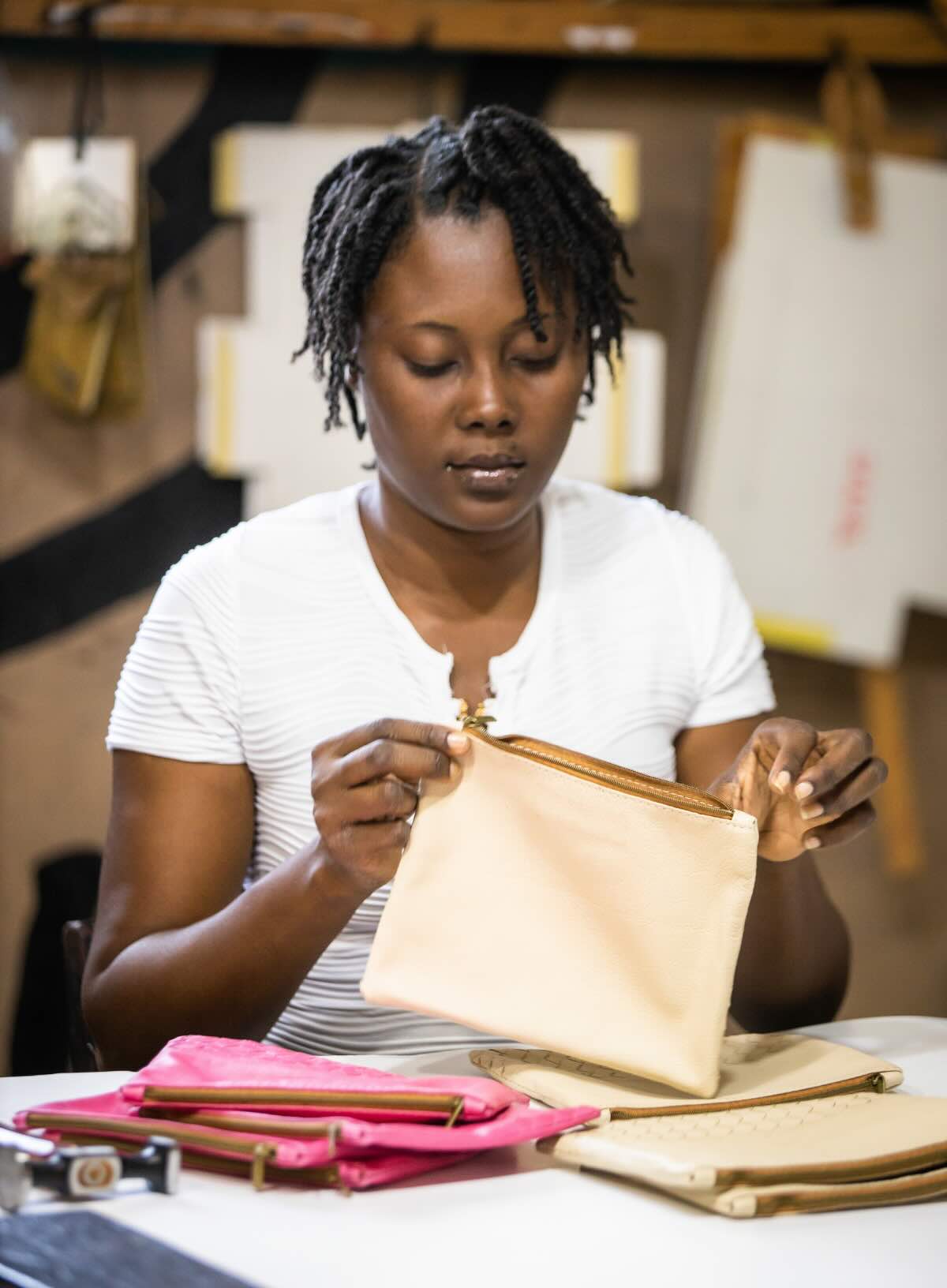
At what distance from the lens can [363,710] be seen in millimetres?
1408

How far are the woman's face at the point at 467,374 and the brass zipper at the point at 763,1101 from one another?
0.57 metres

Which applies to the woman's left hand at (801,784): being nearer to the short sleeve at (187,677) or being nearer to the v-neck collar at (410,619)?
the v-neck collar at (410,619)

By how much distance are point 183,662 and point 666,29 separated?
161 cm

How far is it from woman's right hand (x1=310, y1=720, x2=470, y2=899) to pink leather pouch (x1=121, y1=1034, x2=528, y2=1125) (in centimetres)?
19

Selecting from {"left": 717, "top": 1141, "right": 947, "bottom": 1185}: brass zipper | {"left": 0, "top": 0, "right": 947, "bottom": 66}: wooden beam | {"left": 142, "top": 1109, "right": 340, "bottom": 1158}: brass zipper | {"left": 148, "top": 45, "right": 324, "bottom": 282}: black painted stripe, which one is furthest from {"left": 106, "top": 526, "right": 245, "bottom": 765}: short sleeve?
{"left": 0, "top": 0, "right": 947, "bottom": 66}: wooden beam

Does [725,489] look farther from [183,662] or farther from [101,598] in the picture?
[183,662]

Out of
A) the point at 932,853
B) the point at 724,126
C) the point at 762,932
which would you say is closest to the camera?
the point at 762,932

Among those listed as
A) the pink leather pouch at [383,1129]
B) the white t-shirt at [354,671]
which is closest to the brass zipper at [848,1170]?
the pink leather pouch at [383,1129]

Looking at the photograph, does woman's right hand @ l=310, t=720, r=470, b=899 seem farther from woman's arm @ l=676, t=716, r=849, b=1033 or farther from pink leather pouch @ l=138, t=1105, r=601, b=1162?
woman's arm @ l=676, t=716, r=849, b=1033

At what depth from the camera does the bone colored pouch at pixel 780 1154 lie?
88cm

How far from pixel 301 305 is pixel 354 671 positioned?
1.15 metres

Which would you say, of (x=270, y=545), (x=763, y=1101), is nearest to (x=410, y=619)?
(x=270, y=545)

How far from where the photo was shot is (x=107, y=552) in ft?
→ 8.20

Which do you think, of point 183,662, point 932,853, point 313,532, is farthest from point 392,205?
point 932,853
